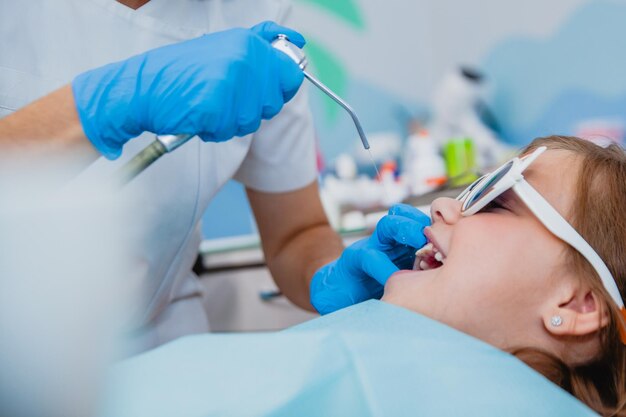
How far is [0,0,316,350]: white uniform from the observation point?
3.85ft

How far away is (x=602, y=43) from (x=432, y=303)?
5.58 feet

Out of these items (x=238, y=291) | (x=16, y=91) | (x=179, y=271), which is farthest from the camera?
(x=238, y=291)

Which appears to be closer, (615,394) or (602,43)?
(615,394)

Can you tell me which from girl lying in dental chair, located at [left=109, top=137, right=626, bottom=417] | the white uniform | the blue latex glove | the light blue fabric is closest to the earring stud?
girl lying in dental chair, located at [left=109, top=137, right=626, bottom=417]

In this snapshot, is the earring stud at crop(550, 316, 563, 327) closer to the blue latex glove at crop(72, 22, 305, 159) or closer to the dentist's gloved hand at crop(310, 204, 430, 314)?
the dentist's gloved hand at crop(310, 204, 430, 314)

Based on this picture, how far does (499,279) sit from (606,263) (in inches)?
6.4

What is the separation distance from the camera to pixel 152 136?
1276 mm

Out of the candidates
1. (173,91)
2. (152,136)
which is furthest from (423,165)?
(173,91)

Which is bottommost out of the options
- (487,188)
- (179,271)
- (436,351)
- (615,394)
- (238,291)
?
(238,291)

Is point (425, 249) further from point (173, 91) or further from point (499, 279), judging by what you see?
point (173, 91)

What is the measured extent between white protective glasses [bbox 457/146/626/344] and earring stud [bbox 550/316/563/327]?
0.08 meters

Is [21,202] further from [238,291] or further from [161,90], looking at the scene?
[238,291]

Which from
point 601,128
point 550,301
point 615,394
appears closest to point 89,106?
point 550,301

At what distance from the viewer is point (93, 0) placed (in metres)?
1.20
